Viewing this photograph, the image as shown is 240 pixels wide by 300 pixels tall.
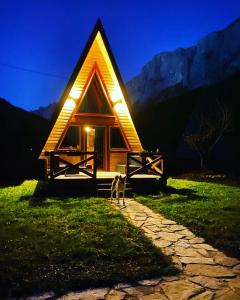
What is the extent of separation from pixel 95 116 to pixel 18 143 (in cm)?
1224

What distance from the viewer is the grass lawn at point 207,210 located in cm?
621

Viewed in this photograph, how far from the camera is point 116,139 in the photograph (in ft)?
56.5

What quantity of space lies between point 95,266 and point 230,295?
2060 millimetres

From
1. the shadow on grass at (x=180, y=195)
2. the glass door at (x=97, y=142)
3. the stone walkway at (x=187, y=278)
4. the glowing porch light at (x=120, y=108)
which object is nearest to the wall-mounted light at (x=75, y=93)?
the glowing porch light at (x=120, y=108)

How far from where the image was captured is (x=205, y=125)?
22438mm

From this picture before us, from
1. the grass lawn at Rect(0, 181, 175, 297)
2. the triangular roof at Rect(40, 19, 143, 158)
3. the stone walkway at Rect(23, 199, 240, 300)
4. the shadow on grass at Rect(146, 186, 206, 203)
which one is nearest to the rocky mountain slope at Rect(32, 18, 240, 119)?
the triangular roof at Rect(40, 19, 143, 158)

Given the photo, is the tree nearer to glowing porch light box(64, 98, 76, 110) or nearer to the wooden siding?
the wooden siding

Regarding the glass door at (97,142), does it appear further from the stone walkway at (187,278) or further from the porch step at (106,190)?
the stone walkway at (187,278)

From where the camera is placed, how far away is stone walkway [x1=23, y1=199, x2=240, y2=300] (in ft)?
12.9

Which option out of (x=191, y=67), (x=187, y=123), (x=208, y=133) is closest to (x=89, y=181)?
(x=208, y=133)

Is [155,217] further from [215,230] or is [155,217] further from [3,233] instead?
[3,233]

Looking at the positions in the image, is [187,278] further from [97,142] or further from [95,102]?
[95,102]

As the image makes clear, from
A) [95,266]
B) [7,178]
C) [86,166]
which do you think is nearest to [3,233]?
[95,266]

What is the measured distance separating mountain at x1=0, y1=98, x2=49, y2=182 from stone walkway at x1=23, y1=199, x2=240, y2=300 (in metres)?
9.54
